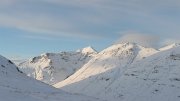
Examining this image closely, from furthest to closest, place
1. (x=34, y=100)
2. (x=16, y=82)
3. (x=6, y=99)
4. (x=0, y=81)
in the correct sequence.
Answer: (x=16, y=82), (x=0, y=81), (x=34, y=100), (x=6, y=99)

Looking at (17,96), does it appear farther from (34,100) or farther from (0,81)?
(0,81)

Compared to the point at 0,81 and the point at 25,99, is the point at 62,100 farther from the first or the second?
the point at 0,81

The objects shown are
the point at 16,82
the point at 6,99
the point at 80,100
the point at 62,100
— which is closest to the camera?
the point at 6,99

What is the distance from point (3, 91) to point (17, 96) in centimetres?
480

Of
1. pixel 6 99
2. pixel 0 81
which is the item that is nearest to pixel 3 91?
pixel 6 99

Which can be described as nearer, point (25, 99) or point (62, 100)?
point (25, 99)

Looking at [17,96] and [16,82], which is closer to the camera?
[17,96]

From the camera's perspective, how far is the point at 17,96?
121 meters

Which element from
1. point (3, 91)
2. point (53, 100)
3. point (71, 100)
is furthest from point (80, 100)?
point (3, 91)

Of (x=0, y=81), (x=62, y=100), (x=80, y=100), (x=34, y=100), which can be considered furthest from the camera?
(x=0, y=81)

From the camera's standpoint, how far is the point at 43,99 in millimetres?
123562

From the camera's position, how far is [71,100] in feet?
452

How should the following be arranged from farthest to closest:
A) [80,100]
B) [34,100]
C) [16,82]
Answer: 1. [16,82]
2. [80,100]
3. [34,100]

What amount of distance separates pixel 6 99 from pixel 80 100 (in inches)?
1410
